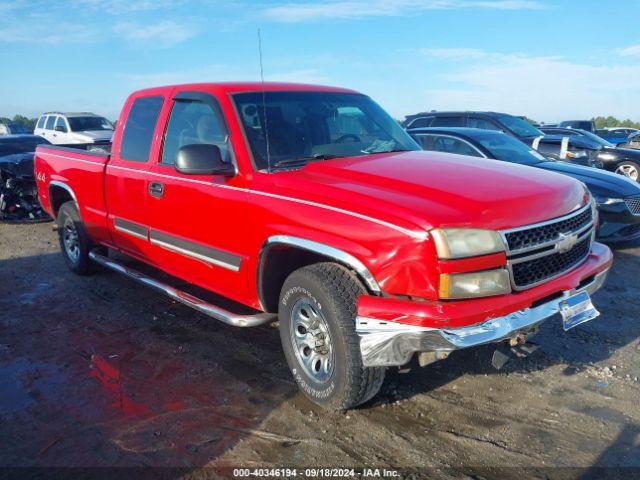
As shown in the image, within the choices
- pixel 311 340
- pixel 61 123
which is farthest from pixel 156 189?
pixel 61 123

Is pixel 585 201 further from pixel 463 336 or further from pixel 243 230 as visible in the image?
pixel 243 230

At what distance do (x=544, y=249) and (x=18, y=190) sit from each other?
369 inches

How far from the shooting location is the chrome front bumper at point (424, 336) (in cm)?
270

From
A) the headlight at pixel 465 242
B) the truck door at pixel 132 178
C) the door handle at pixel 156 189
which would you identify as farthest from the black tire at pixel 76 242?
the headlight at pixel 465 242

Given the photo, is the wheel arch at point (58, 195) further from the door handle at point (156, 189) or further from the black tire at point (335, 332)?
the black tire at point (335, 332)

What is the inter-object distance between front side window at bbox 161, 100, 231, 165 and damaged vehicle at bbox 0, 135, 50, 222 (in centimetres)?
622

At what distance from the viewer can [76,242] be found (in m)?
6.19

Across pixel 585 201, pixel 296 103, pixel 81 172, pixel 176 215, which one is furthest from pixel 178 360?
pixel 585 201

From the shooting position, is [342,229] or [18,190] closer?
[342,229]

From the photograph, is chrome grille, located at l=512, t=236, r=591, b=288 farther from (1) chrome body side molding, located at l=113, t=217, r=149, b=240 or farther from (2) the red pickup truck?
(1) chrome body side molding, located at l=113, t=217, r=149, b=240

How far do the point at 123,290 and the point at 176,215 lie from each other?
1963mm

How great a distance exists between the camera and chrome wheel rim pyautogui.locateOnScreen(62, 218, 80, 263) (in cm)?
615

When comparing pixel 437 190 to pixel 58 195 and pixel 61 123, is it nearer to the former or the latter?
pixel 58 195

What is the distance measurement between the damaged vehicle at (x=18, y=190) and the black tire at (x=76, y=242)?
371 centimetres
